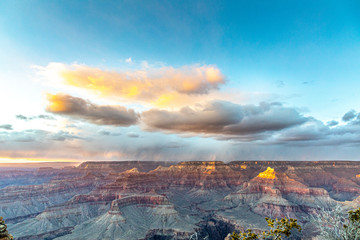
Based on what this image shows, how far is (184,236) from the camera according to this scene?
477ft

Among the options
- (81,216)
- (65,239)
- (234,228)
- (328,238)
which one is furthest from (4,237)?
(81,216)

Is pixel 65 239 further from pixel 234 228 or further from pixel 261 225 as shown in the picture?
pixel 261 225

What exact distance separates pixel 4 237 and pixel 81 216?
7443 inches

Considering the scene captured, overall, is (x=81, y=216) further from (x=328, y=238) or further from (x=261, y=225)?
(x=328, y=238)

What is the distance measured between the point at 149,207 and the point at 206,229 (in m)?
53.7

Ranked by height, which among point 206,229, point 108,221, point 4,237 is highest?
point 4,237

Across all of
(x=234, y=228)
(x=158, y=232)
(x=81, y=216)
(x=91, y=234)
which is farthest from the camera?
(x=81, y=216)

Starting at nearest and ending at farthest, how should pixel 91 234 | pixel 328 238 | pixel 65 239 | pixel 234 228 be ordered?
pixel 328 238 < pixel 65 239 < pixel 91 234 < pixel 234 228

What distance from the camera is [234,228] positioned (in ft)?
551

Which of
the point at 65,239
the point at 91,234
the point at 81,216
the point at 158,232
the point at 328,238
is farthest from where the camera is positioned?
the point at 81,216

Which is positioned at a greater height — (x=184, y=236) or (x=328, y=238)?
(x=328, y=238)

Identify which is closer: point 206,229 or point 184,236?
point 184,236

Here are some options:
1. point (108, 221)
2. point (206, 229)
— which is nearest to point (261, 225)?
point (206, 229)

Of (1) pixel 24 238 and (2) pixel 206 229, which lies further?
(2) pixel 206 229
